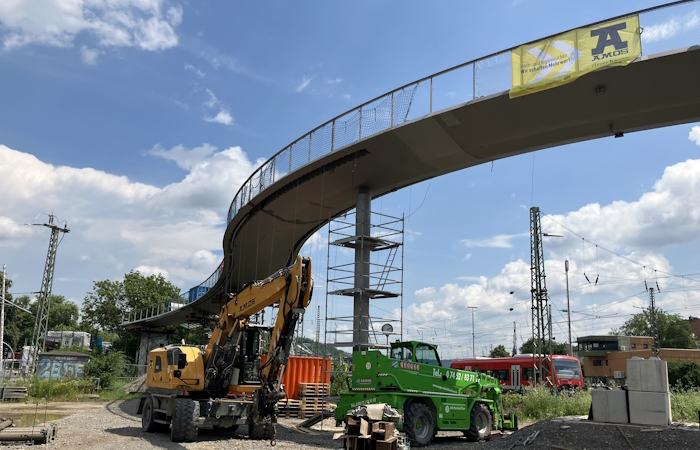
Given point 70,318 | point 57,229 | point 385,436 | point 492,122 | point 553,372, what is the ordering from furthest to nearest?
point 70,318 → point 57,229 → point 553,372 → point 492,122 → point 385,436

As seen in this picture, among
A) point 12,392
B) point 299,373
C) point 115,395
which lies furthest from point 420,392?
A: point 115,395

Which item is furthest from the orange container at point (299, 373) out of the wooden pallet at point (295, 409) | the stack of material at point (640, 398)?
the stack of material at point (640, 398)

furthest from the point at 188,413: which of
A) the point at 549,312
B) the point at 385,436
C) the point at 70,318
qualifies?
the point at 70,318

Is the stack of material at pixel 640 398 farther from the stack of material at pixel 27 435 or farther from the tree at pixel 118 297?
the tree at pixel 118 297

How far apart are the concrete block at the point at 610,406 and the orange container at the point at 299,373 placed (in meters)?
12.3

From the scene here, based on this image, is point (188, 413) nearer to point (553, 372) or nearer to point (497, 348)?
point (553, 372)

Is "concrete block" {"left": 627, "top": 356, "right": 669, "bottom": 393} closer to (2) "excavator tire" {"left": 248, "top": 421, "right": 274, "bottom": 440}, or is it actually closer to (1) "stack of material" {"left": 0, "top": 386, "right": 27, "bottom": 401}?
(2) "excavator tire" {"left": 248, "top": 421, "right": 274, "bottom": 440}

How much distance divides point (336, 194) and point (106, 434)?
12.0m

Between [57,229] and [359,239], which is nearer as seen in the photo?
[359,239]

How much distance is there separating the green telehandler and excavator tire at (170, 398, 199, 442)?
13.3 feet

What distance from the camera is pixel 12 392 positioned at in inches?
1162

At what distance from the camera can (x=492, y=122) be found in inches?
661

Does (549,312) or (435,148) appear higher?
(435,148)

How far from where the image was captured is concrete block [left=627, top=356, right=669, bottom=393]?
1364 centimetres
